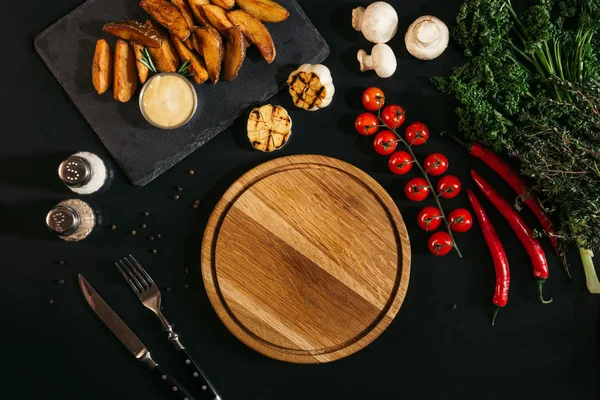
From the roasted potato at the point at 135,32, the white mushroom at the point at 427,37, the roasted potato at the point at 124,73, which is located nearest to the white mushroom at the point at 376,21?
the white mushroom at the point at 427,37

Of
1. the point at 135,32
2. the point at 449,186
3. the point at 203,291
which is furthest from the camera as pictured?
the point at 203,291

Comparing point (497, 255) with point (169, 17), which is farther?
point (497, 255)

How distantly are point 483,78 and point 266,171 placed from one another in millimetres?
1264

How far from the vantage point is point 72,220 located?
9.23ft

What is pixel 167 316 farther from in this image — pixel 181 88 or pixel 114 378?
A: pixel 181 88

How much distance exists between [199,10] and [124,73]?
0.52 metres

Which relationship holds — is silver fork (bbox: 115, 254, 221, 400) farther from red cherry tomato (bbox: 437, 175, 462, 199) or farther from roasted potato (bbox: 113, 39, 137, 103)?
red cherry tomato (bbox: 437, 175, 462, 199)

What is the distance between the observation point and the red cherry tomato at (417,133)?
2973 millimetres

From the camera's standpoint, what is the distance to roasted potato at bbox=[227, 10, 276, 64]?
9.40ft

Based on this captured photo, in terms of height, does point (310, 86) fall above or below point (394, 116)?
below

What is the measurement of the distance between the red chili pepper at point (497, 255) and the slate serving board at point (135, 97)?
1280mm

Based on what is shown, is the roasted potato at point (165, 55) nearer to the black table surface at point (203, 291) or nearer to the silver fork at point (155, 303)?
the black table surface at point (203, 291)

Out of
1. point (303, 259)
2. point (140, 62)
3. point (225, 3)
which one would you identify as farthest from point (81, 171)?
point (303, 259)

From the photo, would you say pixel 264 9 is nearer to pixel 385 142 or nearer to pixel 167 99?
pixel 167 99
